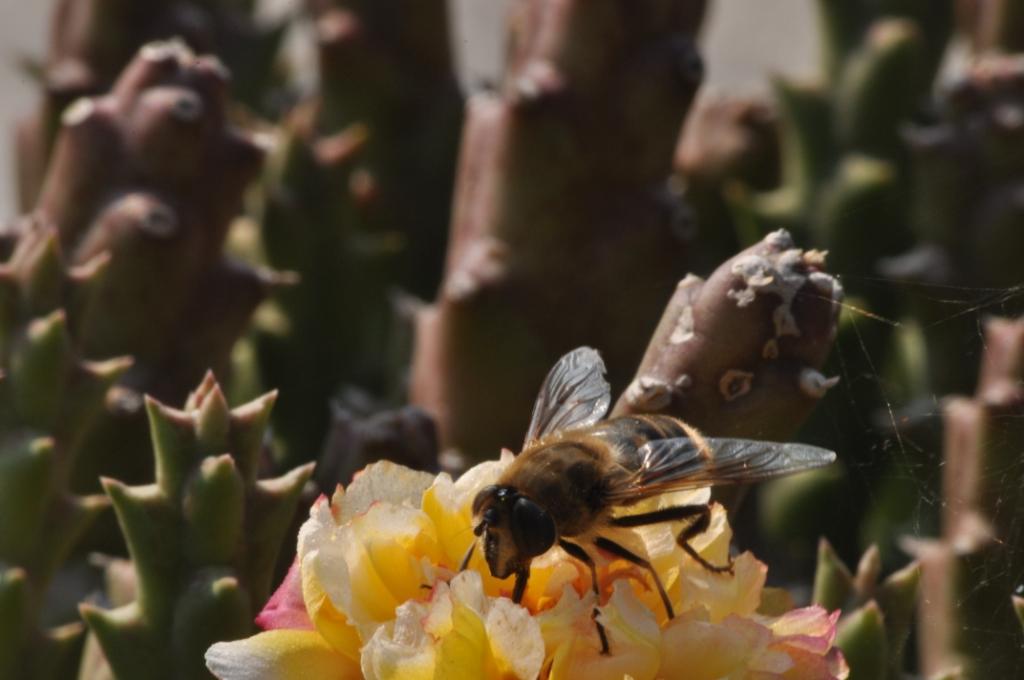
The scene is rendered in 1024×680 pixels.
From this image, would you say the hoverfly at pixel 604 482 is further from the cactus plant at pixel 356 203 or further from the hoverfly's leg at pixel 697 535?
the cactus plant at pixel 356 203

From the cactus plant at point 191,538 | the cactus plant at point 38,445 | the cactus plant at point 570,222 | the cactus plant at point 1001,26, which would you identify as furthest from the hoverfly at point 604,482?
the cactus plant at point 1001,26

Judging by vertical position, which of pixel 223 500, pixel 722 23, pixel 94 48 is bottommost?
pixel 722 23

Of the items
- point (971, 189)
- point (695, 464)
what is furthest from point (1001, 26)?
point (695, 464)

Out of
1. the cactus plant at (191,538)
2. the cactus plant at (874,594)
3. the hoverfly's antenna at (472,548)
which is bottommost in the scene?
the cactus plant at (874,594)

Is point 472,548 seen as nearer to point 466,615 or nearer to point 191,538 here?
point 466,615

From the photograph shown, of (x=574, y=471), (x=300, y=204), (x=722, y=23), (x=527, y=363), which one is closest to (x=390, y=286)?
(x=300, y=204)

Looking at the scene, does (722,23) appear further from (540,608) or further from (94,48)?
(540,608)
